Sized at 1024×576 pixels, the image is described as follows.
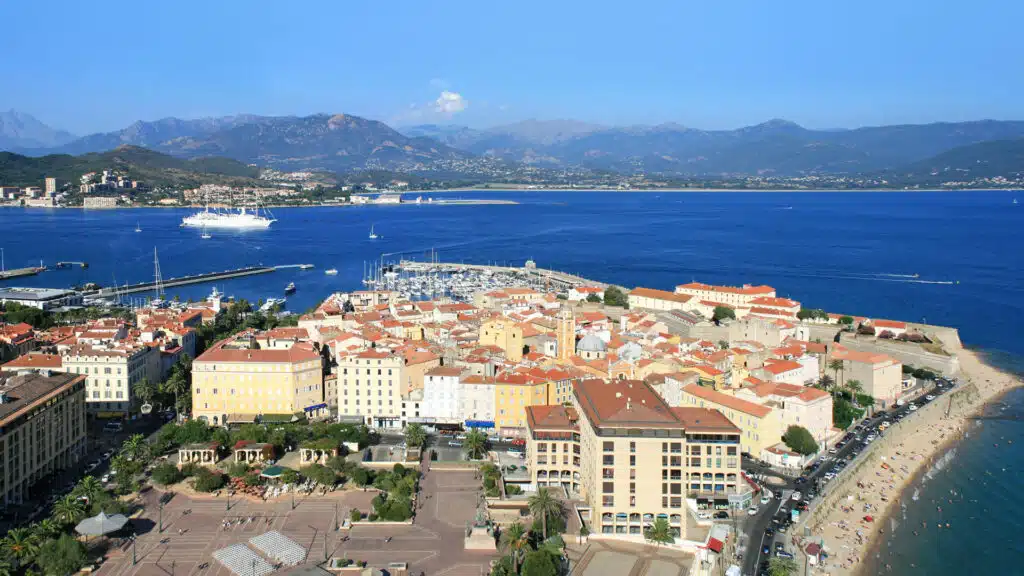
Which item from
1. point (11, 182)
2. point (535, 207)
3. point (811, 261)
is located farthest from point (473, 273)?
point (11, 182)

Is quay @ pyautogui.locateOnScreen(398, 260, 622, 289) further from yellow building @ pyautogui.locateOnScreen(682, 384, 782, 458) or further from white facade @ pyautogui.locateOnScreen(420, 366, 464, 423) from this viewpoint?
yellow building @ pyautogui.locateOnScreen(682, 384, 782, 458)

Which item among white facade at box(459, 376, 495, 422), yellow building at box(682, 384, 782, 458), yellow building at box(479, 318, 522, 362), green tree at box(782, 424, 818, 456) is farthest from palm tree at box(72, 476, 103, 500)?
green tree at box(782, 424, 818, 456)

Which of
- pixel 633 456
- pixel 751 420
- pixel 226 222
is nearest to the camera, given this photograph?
pixel 633 456

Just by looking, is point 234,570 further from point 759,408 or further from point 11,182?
point 11,182

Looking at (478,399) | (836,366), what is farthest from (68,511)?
(836,366)

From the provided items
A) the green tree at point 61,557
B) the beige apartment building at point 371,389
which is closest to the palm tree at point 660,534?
the beige apartment building at point 371,389

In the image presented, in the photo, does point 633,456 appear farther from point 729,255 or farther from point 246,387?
point 729,255
